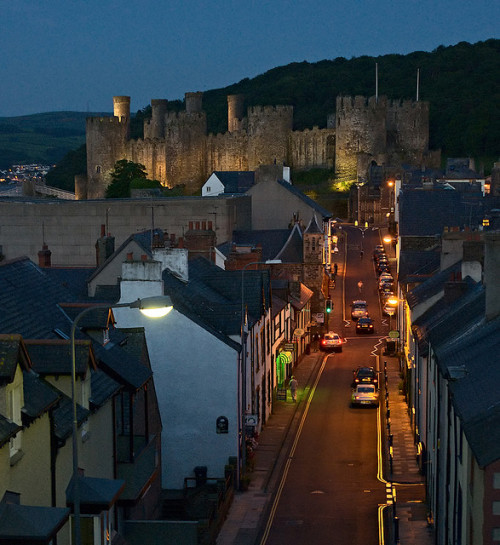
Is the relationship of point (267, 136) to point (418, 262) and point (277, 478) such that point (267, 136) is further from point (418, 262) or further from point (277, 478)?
point (277, 478)

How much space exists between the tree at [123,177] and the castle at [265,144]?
122 inches

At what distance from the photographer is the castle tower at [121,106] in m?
147

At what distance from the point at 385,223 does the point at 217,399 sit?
275 feet

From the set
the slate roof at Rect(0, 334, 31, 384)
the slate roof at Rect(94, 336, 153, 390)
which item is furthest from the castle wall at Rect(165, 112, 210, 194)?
the slate roof at Rect(0, 334, 31, 384)

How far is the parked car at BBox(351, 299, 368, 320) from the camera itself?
68688mm

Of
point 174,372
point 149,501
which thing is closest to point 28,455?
point 149,501

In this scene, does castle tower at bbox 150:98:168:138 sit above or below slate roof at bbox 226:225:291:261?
above

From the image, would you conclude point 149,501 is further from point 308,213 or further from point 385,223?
point 385,223

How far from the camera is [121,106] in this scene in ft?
484

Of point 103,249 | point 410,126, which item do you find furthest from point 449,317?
point 410,126

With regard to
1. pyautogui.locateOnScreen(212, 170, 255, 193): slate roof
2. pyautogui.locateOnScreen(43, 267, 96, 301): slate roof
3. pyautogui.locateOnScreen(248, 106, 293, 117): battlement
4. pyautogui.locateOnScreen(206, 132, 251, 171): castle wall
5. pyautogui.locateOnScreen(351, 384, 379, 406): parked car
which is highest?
pyautogui.locateOnScreen(248, 106, 293, 117): battlement

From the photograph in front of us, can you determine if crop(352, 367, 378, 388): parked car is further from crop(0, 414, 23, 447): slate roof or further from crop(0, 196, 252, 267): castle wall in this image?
crop(0, 414, 23, 447): slate roof

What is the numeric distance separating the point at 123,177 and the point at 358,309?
68.6 metres

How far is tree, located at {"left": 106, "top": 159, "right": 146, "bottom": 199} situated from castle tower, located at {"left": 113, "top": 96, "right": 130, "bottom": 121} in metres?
11.4
